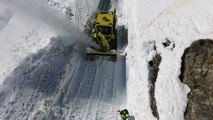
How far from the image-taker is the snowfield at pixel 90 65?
1421cm

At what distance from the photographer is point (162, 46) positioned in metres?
15.9

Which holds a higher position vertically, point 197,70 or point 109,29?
point 109,29

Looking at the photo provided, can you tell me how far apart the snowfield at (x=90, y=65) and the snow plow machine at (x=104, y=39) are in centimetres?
47

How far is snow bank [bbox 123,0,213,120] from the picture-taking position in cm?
1276

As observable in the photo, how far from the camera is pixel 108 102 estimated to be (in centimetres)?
1593

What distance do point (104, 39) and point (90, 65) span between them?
187cm

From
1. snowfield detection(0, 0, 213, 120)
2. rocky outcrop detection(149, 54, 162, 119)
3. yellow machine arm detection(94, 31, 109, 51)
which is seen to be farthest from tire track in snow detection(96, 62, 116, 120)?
rocky outcrop detection(149, 54, 162, 119)

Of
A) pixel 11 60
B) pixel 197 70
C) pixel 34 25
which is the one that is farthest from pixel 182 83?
pixel 34 25

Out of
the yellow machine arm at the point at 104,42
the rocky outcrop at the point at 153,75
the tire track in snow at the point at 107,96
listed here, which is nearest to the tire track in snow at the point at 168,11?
the yellow machine arm at the point at 104,42

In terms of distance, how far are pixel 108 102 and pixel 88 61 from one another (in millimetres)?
4054

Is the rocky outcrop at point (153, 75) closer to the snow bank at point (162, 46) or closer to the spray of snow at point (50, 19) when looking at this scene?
the snow bank at point (162, 46)

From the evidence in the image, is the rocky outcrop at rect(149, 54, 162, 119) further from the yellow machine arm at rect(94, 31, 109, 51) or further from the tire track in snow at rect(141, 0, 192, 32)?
the tire track in snow at rect(141, 0, 192, 32)

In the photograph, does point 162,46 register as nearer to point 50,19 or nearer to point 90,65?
point 90,65

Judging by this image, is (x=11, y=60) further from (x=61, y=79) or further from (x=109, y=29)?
(x=109, y=29)
